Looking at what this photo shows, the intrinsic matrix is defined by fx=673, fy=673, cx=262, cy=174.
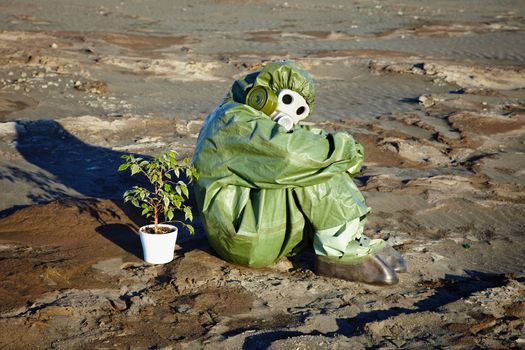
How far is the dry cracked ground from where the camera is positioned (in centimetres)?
357

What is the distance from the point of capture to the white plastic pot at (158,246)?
420cm

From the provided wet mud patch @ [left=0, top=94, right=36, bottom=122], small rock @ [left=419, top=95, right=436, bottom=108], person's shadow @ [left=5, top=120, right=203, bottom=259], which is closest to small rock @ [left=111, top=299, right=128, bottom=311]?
person's shadow @ [left=5, top=120, right=203, bottom=259]

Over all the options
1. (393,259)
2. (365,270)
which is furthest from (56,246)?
(393,259)

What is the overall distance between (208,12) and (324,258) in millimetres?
19249

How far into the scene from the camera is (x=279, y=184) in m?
3.87

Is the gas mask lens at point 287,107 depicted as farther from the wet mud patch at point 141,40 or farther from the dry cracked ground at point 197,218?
the wet mud patch at point 141,40

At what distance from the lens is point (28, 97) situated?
9.16m

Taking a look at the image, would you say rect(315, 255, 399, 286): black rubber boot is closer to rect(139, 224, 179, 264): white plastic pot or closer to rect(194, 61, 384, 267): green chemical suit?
rect(194, 61, 384, 267): green chemical suit

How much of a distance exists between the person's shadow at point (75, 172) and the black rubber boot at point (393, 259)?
1.61 metres

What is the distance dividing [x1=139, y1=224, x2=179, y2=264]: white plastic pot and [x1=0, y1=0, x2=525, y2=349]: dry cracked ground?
0.07 meters

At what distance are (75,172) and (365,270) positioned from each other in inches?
132

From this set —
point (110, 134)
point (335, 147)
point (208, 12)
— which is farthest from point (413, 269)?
point (208, 12)

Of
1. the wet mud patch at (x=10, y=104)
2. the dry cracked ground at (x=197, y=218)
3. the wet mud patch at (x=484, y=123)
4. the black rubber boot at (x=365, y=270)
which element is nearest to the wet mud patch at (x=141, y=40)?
the dry cracked ground at (x=197, y=218)

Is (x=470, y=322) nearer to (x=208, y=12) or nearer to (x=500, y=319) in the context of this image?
(x=500, y=319)
